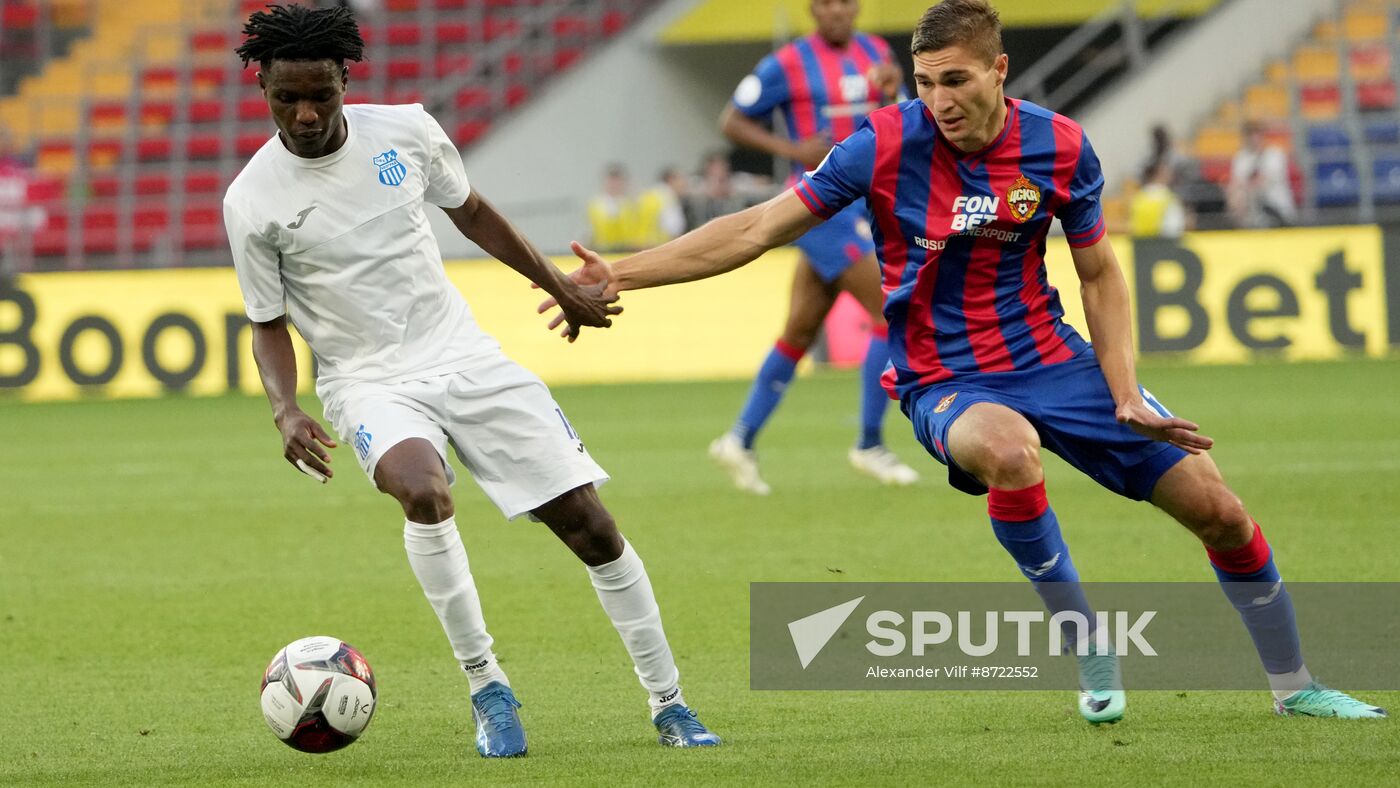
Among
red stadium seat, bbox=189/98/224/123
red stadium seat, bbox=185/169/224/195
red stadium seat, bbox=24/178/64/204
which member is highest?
red stadium seat, bbox=189/98/224/123

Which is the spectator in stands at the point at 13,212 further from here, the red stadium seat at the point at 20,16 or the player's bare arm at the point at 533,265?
the player's bare arm at the point at 533,265

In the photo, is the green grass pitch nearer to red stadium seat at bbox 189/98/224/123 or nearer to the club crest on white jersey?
the club crest on white jersey

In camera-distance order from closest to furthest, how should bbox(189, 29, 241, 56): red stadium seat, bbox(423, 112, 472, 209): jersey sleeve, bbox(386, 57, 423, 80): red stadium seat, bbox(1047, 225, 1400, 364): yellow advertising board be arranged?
bbox(423, 112, 472, 209): jersey sleeve, bbox(1047, 225, 1400, 364): yellow advertising board, bbox(386, 57, 423, 80): red stadium seat, bbox(189, 29, 241, 56): red stadium seat

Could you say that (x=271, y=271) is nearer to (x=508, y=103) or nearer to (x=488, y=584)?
(x=488, y=584)

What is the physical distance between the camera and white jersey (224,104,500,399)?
509 cm

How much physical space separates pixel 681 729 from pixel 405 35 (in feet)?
73.7

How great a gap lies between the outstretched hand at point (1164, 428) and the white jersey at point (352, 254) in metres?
1.74

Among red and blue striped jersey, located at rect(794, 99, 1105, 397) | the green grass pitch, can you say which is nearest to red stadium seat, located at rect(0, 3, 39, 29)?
the green grass pitch

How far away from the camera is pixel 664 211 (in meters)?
21.7

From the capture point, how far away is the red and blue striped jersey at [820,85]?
10.3 metres

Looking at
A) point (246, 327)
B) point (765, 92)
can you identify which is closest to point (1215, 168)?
point (246, 327)

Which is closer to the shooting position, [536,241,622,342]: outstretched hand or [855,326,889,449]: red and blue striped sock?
[536,241,622,342]: outstretched hand

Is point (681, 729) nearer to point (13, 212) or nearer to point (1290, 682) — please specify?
point (1290, 682)

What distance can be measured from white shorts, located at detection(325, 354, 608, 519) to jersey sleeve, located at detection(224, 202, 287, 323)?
29cm
